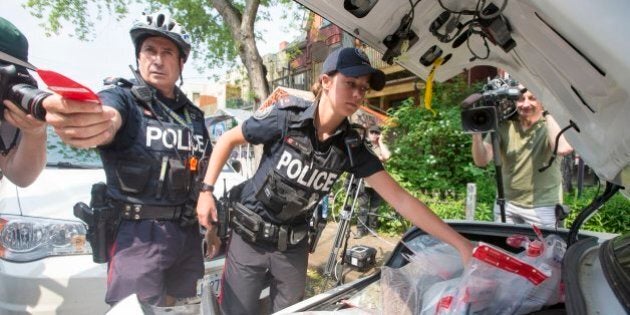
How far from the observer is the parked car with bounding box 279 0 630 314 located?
684 mm

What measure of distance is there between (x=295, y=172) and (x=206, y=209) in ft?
1.60

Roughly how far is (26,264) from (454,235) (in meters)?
2.21

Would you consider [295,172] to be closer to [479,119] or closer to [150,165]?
[150,165]

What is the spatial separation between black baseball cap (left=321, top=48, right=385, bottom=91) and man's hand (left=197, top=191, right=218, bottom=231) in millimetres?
884

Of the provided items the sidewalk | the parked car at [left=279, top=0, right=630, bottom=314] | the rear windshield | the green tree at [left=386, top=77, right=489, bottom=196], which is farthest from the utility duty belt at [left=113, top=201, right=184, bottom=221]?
the green tree at [left=386, top=77, right=489, bottom=196]

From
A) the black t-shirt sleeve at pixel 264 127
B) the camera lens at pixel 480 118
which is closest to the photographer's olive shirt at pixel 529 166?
the camera lens at pixel 480 118

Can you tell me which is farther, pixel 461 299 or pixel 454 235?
pixel 454 235

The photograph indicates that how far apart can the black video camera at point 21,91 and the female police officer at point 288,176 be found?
36.1 inches

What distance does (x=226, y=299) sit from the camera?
7.04 ft

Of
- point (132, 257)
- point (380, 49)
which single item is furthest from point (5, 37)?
point (380, 49)

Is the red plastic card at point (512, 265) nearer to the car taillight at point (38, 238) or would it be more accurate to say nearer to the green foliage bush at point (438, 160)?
the car taillight at point (38, 238)

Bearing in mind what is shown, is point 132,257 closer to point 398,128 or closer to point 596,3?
point 596,3

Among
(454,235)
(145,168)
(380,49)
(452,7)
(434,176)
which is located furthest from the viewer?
(434,176)

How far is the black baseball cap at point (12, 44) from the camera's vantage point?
1296 millimetres
